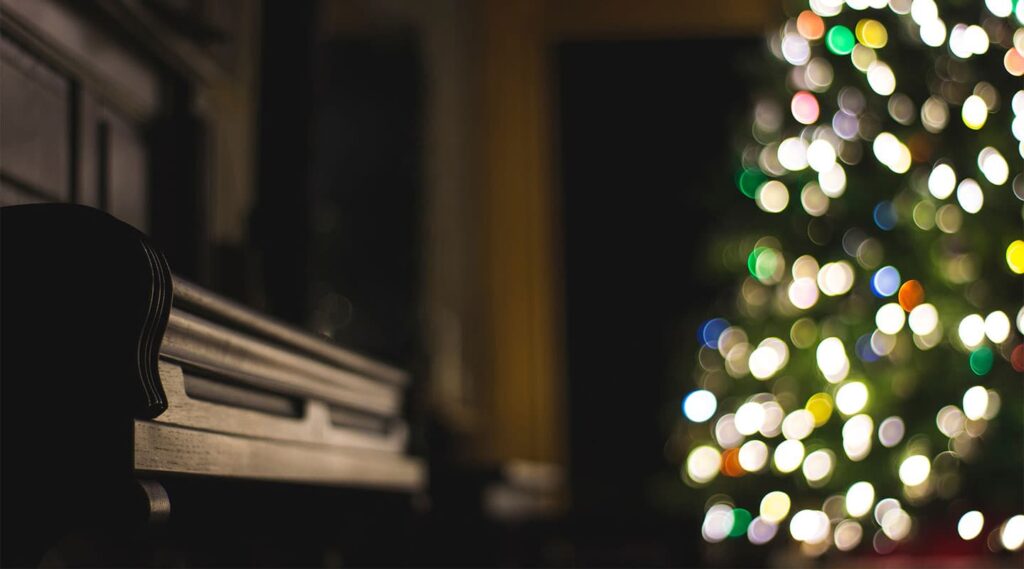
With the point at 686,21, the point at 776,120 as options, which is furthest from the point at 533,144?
the point at 776,120

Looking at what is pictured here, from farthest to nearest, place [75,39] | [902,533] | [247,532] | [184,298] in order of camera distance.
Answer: [902,533]
[247,532]
[75,39]
[184,298]

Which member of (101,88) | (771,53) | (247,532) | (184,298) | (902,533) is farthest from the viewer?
(771,53)

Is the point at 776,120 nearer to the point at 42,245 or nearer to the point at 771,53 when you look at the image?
the point at 771,53

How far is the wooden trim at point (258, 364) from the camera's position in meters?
1.06

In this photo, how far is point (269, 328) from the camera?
127 cm

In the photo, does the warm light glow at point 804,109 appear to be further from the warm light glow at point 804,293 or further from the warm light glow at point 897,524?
the warm light glow at point 897,524

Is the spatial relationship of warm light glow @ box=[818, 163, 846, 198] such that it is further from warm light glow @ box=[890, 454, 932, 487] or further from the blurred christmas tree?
warm light glow @ box=[890, 454, 932, 487]

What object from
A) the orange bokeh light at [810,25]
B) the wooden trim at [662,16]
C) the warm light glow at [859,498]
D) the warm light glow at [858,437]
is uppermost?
the wooden trim at [662,16]

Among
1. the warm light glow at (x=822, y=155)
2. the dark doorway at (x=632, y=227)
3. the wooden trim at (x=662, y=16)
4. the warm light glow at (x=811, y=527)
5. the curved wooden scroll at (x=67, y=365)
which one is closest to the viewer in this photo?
the curved wooden scroll at (x=67, y=365)

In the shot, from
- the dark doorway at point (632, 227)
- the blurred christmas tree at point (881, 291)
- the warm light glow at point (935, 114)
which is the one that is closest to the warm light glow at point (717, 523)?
the blurred christmas tree at point (881, 291)

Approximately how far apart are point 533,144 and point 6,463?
190 inches

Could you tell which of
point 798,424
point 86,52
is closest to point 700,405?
point 798,424

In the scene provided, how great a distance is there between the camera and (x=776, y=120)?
12.6 feet

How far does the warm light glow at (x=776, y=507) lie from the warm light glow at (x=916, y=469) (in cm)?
53
